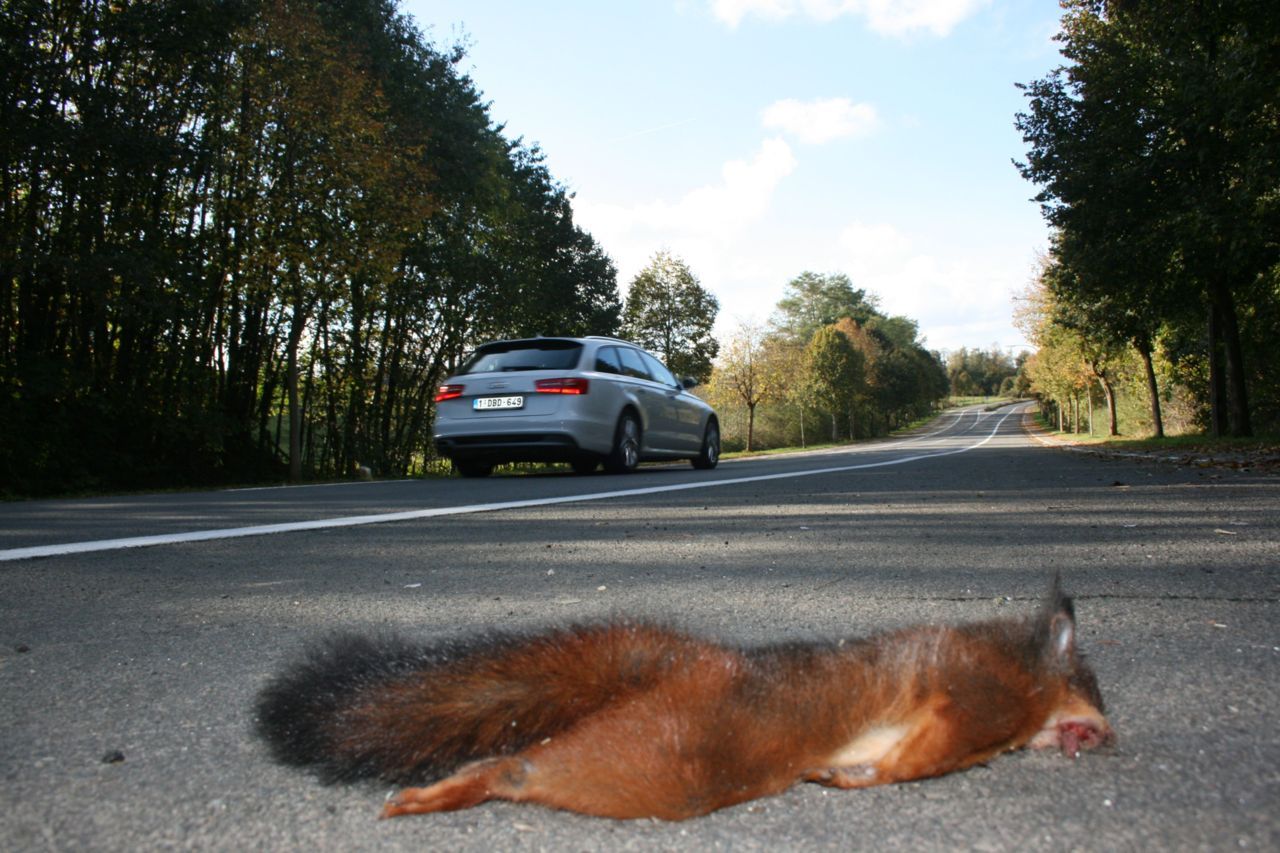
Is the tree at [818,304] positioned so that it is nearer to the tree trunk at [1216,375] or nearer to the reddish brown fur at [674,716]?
the tree trunk at [1216,375]

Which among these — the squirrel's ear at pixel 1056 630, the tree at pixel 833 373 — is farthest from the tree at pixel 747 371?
the squirrel's ear at pixel 1056 630

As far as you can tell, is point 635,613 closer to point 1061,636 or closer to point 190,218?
point 1061,636

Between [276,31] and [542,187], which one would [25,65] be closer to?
[276,31]

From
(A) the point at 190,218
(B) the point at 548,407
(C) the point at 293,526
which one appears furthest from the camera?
(A) the point at 190,218

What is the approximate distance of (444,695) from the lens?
1.29m

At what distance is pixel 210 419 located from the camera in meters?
15.1

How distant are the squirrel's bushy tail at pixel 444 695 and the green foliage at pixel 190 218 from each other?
13.6m

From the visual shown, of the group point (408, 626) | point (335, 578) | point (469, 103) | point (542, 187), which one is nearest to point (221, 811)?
point (408, 626)

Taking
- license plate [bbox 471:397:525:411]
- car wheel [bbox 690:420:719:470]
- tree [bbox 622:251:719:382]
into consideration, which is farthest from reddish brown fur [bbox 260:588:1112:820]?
tree [bbox 622:251:719:382]

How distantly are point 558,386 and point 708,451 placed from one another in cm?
447

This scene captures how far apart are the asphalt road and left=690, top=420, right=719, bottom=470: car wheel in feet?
28.0

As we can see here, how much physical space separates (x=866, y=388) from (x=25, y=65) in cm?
7353

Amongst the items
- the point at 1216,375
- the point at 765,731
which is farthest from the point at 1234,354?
the point at 765,731

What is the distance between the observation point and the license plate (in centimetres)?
Result: 1141
